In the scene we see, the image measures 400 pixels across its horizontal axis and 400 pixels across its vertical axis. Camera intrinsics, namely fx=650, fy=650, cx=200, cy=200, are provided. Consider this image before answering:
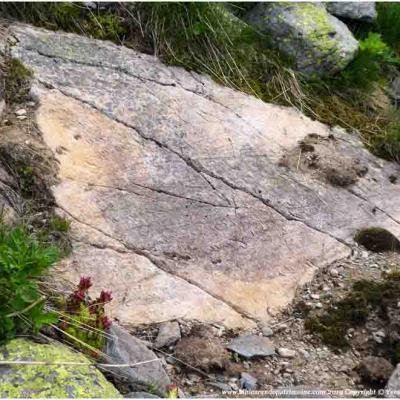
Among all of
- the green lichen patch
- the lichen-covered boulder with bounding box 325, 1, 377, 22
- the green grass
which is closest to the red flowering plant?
the green lichen patch

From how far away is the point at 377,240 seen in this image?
5.21m

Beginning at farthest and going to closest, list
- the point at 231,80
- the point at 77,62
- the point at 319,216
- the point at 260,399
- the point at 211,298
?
1. the point at 231,80
2. the point at 77,62
3. the point at 319,216
4. the point at 211,298
5. the point at 260,399

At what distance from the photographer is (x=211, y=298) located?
436 centimetres

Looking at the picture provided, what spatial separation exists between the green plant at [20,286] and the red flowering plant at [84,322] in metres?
0.31

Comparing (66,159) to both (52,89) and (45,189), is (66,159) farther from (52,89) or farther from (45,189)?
(52,89)

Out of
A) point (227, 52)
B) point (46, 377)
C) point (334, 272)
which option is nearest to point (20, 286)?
point (46, 377)

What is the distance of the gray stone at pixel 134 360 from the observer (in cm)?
353

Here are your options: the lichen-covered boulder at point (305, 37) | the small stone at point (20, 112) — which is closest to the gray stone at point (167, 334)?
the small stone at point (20, 112)

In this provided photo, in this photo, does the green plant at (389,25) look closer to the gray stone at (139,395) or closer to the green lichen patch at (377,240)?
the green lichen patch at (377,240)

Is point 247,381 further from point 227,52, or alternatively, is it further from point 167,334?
point 227,52

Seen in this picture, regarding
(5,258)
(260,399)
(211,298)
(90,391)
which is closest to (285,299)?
(211,298)

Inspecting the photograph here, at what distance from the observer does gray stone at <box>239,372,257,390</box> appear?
12.7ft

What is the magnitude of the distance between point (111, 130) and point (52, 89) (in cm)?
60

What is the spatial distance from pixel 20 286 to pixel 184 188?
7.08 feet
